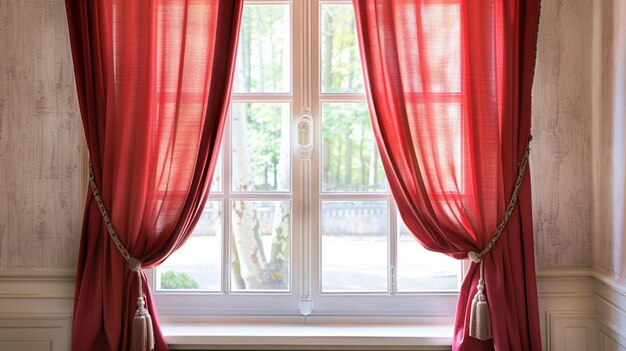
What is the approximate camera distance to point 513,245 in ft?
7.86

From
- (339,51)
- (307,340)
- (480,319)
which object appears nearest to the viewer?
(480,319)

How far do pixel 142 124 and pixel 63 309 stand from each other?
843mm

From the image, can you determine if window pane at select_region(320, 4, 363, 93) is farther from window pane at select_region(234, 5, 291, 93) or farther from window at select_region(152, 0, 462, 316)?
window pane at select_region(234, 5, 291, 93)

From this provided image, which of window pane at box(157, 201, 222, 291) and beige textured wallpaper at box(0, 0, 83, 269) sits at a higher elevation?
beige textured wallpaper at box(0, 0, 83, 269)

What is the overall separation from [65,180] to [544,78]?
203 cm

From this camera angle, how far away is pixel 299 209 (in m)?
2.62

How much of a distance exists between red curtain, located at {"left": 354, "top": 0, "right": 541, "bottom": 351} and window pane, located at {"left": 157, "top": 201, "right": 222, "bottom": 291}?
79 cm

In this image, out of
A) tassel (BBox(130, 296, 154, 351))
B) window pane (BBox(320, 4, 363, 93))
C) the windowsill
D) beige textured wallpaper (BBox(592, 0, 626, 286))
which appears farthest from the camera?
window pane (BBox(320, 4, 363, 93))

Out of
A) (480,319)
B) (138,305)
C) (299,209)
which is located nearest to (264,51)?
(299,209)

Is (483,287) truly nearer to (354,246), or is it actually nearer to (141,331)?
(354,246)

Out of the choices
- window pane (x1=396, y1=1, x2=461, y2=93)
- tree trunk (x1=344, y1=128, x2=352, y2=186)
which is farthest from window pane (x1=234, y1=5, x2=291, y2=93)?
window pane (x1=396, y1=1, x2=461, y2=93)

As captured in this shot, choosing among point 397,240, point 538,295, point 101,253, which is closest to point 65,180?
point 101,253

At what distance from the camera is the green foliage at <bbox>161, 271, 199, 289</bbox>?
2.65 metres

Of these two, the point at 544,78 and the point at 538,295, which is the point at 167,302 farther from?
the point at 544,78
